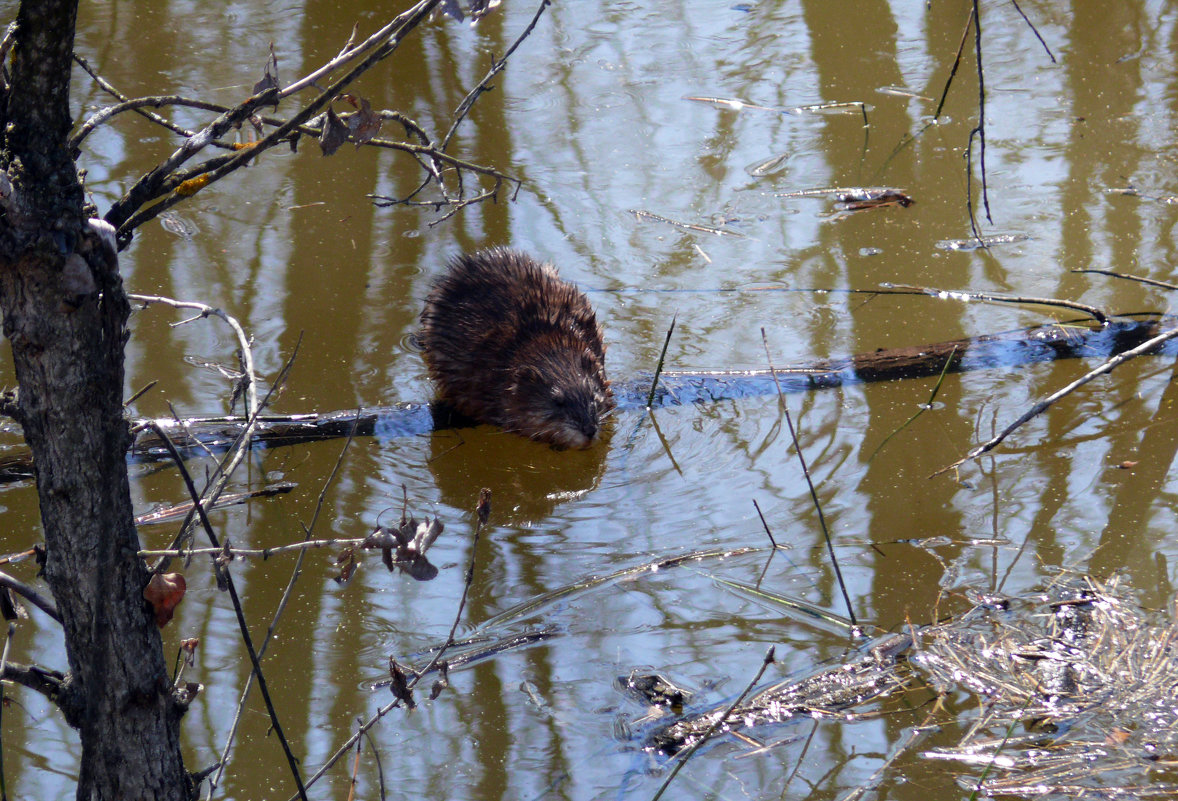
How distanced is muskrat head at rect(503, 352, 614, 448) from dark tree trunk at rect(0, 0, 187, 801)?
8.87 feet

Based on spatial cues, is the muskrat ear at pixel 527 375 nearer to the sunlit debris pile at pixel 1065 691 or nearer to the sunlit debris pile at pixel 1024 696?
the sunlit debris pile at pixel 1024 696

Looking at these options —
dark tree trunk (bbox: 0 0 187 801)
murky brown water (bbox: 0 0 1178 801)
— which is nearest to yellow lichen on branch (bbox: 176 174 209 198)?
dark tree trunk (bbox: 0 0 187 801)

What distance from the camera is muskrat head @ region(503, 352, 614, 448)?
4.57 meters

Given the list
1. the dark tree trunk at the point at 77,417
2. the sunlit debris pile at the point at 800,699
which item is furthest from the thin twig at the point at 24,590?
the sunlit debris pile at the point at 800,699

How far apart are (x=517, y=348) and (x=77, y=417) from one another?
10.7 ft

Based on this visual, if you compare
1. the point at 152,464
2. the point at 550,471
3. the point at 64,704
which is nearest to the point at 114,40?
the point at 152,464

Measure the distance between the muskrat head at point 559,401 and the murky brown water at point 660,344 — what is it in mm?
138

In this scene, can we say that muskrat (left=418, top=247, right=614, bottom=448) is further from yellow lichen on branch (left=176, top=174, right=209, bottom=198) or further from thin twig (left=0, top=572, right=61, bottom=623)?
thin twig (left=0, top=572, right=61, bottom=623)

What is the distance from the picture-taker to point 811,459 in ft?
14.0

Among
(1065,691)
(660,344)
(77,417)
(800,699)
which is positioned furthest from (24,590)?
(660,344)

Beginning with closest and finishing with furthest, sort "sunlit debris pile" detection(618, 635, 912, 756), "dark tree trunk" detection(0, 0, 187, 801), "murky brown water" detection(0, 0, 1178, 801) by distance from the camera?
"dark tree trunk" detection(0, 0, 187, 801), "sunlit debris pile" detection(618, 635, 912, 756), "murky brown water" detection(0, 0, 1178, 801)

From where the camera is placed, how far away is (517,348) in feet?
16.3

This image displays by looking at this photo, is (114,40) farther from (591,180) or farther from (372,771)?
(372,771)

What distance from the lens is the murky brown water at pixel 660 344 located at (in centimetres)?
310
